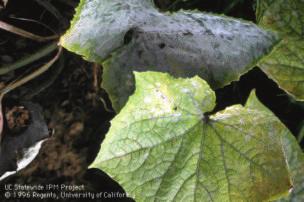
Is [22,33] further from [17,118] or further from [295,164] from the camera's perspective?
[295,164]

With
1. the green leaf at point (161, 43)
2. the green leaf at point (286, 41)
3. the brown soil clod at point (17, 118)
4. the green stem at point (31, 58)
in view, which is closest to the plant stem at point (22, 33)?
the green stem at point (31, 58)

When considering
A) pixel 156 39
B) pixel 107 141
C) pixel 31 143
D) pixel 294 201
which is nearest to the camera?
pixel 107 141

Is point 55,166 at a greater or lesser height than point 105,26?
lesser

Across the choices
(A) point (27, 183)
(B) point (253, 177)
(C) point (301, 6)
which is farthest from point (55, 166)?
(C) point (301, 6)

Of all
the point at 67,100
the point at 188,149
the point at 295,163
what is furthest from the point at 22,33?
the point at 295,163

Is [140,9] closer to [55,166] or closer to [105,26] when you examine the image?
[105,26]

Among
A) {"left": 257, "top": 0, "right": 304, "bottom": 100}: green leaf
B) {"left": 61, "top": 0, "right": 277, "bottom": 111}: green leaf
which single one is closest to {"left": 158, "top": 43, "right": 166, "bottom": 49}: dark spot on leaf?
{"left": 61, "top": 0, "right": 277, "bottom": 111}: green leaf

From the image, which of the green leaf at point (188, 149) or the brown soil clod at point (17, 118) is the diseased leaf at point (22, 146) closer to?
the brown soil clod at point (17, 118)
